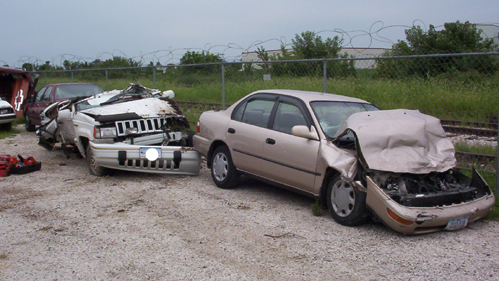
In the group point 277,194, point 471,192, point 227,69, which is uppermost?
point 227,69

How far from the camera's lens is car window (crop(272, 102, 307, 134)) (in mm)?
5917

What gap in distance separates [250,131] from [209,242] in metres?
2.11

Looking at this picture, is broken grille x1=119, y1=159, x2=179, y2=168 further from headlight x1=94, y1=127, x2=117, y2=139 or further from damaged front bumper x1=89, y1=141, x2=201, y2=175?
headlight x1=94, y1=127, x2=117, y2=139

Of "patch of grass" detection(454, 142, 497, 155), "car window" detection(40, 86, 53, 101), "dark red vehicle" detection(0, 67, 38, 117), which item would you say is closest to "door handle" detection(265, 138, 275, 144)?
"patch of grass" detection(454, 142, 497, 155)

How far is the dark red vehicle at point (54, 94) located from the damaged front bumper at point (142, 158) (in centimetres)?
557

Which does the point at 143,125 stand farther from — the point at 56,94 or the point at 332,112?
the point at 56,94

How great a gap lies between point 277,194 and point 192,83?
815 centimetres

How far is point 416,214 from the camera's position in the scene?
4.59 m

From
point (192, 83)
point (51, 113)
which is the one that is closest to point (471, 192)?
point (51, 113)

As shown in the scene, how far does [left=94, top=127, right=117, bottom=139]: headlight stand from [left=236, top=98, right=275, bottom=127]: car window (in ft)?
7.37

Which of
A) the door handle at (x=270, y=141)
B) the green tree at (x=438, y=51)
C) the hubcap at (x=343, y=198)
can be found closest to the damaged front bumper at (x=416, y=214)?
the hubcap at (x=343, y=198)

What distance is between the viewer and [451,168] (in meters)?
5.13

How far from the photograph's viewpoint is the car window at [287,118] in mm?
5917

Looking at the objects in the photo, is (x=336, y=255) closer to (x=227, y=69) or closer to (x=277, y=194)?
(x=277, y=194)
